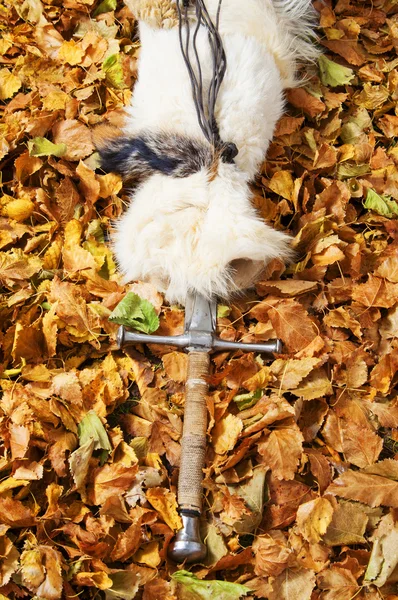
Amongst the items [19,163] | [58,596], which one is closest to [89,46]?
[19,163]

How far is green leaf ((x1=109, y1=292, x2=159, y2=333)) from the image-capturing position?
2332 millimetres

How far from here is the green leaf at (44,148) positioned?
2564 millimetres

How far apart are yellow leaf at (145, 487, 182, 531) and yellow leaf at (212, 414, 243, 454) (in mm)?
229

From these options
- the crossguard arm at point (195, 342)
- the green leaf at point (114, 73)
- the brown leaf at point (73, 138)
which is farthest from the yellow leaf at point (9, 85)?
the crossguard arm at point (195, 342)

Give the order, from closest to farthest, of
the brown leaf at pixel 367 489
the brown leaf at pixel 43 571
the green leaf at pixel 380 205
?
the brown leaf at pixel 43 571
the brown leaf at pixel 367 489
the green leaf at pixel 380 205

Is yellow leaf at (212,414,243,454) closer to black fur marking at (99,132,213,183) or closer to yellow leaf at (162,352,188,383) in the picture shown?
yellow leaf at (162,352,188,383)

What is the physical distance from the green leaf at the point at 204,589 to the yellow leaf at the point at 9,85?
6.74 ft

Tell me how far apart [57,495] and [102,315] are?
26.0 inches

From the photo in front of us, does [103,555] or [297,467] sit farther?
[297,467]

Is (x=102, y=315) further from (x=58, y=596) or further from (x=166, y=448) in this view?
(x=58, y=596)

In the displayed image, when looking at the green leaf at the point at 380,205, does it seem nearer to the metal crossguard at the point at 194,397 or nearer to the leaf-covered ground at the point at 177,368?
the leaf-covered ground at the point at 177,368

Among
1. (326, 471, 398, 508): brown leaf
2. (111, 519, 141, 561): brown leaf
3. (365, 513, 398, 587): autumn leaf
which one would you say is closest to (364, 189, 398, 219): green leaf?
(326, 471, 398, 508): brown leaf

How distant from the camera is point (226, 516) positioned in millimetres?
2053

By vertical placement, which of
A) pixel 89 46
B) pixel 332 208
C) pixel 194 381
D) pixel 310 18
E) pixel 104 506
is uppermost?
pixel 310 18
